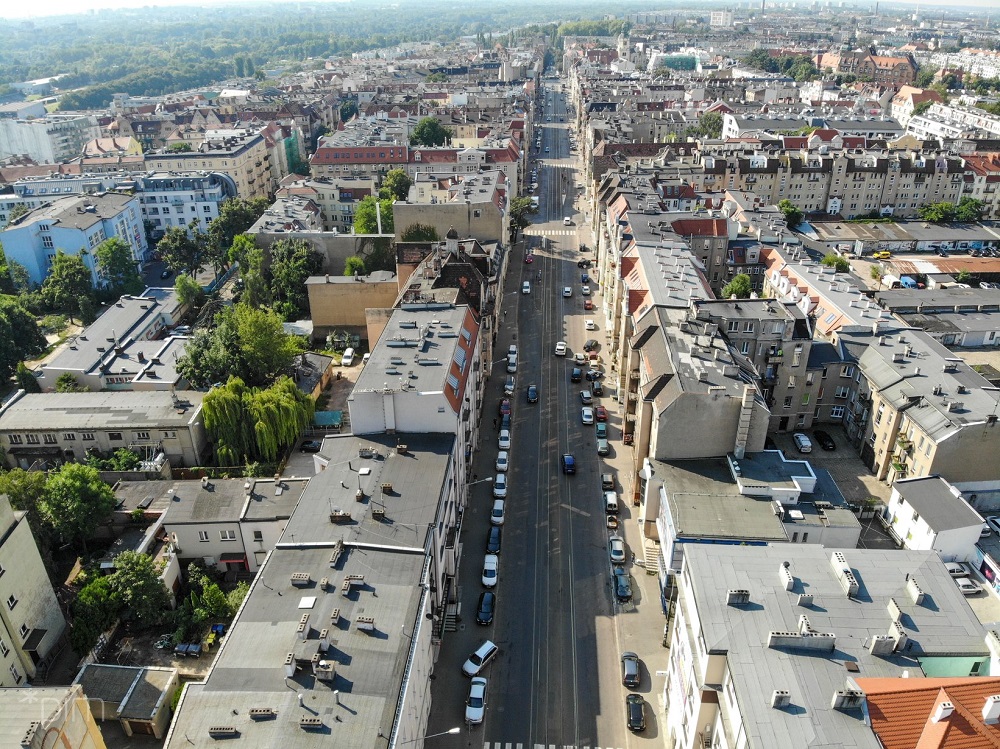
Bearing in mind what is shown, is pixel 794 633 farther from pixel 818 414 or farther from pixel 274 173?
pixel 274 173

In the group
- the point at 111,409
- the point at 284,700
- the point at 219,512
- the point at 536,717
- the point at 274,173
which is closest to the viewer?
the point at 284,700

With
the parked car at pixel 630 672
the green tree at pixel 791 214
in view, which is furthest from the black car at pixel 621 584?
the green tree at pixel 791 214

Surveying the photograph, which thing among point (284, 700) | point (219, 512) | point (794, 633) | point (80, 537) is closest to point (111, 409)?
point (80, 537)

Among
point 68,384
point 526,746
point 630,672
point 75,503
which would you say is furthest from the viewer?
point 68,384

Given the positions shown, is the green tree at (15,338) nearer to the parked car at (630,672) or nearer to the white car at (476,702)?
the white car at (476,702)

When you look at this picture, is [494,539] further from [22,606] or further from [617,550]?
[22,606]

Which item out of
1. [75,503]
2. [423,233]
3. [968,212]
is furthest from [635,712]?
[968,212]
